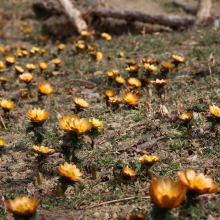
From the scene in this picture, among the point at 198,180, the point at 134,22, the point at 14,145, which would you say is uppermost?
the point at 198,180

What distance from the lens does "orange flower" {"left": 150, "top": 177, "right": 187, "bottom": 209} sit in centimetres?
229

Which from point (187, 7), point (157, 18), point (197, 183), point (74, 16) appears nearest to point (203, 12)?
point (157, 18)

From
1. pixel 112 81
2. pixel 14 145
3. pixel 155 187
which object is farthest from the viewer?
pixel 112 81

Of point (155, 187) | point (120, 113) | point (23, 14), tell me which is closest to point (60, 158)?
point (120, 113)

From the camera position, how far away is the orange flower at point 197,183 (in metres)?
2.44

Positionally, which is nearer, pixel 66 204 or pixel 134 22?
pixel 66 204

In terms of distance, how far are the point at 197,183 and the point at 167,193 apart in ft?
0.74

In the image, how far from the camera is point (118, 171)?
3508mm

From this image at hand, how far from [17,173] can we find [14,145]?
2.23ft

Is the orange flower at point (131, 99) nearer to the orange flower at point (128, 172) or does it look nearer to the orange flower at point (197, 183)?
the orange flower at point (128, 172)

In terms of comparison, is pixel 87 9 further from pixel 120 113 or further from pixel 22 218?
pixel 22 218

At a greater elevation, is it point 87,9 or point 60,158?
point 60,158

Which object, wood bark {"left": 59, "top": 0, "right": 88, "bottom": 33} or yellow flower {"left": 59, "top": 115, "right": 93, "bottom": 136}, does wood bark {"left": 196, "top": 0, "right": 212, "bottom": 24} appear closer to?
wood bark {"left": 59, "top": 0, "right": 88, "bottom": 33}

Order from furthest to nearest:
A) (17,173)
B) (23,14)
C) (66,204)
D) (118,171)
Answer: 1. (23,14)
2. (17,173)
3. (118,171)
4. (66,204)
